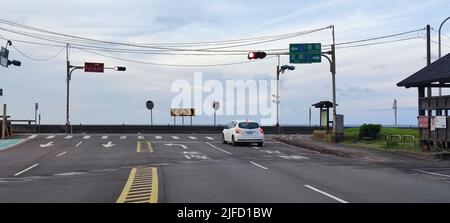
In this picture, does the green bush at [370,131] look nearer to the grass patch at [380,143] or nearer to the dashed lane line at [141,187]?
the grass patch at [380,143]

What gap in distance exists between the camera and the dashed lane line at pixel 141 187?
12977mm

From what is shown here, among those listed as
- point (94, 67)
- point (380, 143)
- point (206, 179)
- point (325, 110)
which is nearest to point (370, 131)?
point (380, 143)

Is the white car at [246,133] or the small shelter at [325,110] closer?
the white car at [246,133]

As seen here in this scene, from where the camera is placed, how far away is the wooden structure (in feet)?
95.2

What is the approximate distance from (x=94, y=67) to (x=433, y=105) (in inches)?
1354

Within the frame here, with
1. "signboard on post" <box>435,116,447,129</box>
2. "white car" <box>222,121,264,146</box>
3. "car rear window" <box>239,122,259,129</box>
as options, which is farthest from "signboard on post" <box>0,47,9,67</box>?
"signboard on post" <box>435,116,447,129</box>

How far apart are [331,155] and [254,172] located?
38.1 feet

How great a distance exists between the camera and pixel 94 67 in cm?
5575

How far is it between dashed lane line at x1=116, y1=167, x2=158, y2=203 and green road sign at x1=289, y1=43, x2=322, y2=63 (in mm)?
25163

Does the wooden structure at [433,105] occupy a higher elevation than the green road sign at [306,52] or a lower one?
lower

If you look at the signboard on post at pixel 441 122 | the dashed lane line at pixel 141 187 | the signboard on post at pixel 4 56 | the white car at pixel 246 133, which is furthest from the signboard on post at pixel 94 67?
the dashed lane line at pixel 141 187

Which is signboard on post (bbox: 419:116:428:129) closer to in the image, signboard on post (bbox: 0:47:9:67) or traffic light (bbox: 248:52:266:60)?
traffic light (bbox: 248:52:266:60)
